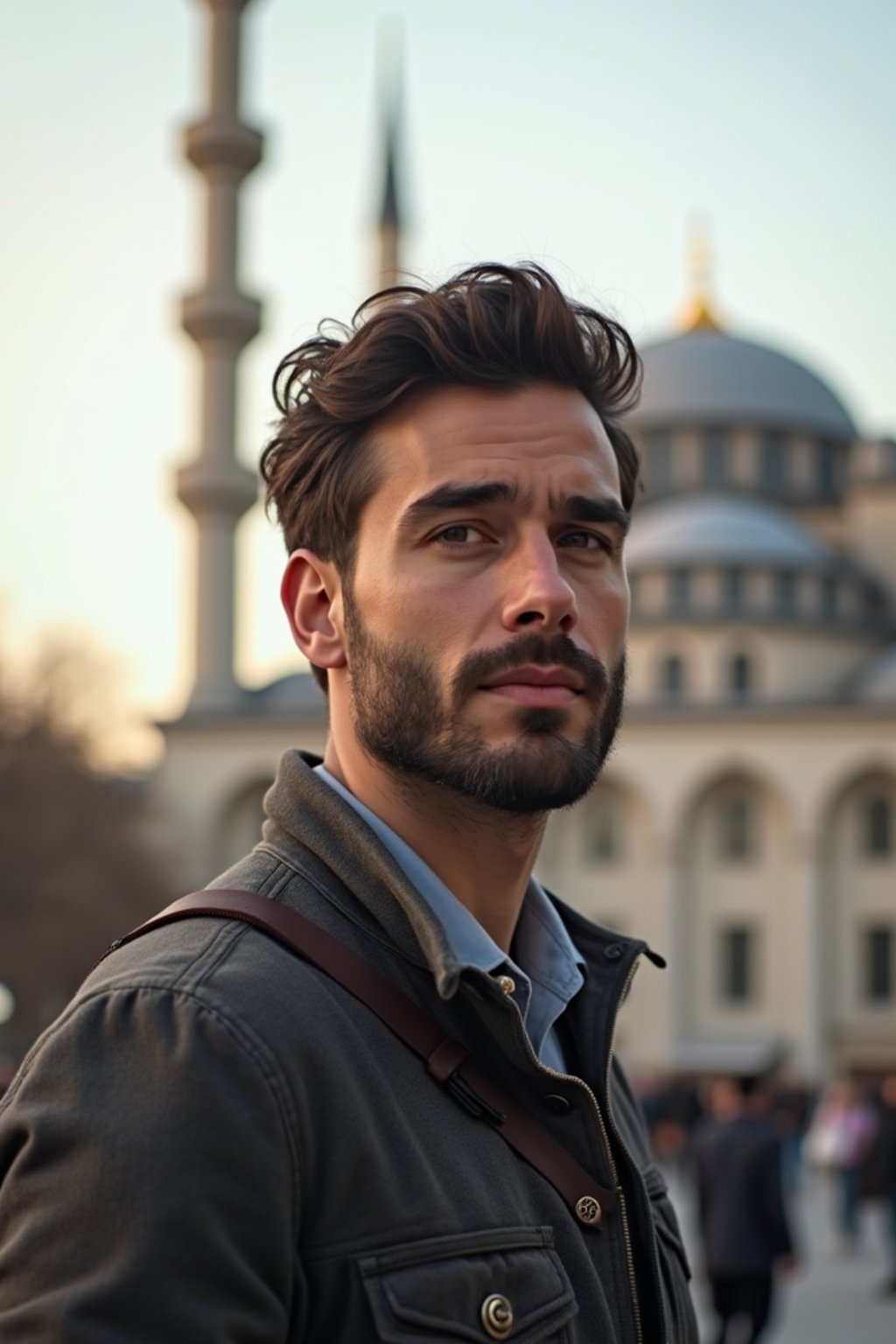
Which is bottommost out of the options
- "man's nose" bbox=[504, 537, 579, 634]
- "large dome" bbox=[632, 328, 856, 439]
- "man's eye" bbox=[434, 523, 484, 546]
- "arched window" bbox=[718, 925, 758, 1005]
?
"arched window" bbox=[718, 925, 758, 1005]

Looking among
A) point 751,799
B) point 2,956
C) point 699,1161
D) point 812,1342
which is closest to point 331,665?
point 699,1161

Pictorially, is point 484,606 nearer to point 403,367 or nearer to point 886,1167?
point 403,367

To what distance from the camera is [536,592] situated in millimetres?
2188

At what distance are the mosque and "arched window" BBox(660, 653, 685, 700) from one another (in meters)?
0.07

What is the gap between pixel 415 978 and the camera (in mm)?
2104

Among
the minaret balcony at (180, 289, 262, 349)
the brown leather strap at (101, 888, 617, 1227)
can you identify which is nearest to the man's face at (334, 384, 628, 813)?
the brown leather strap at (101, 888, 617, 1227)

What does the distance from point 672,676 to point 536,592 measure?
45497 mm

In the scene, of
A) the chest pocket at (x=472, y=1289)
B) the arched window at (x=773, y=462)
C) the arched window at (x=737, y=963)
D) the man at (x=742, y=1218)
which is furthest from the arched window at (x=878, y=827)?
the chest pocket at (x=472, y=1289)

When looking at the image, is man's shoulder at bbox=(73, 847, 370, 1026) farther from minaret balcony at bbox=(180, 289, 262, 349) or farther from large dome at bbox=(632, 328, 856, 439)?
large dome at bbox=(632, 328, 856, 439)

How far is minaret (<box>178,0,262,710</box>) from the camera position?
4206 centimetres

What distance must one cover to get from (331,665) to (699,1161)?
300 inches

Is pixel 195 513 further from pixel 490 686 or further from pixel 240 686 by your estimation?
pixel 490 686

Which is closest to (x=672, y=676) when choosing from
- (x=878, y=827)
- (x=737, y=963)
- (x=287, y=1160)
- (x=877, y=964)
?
(x=878, y=827)

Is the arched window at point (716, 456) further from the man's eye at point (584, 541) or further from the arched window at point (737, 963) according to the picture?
the man's eye at point (584, 541)
